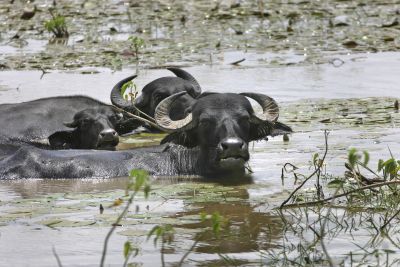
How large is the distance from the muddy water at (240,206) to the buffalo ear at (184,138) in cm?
46

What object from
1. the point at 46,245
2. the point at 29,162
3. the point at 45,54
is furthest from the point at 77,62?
the point at 46,245

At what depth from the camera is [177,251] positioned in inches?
227

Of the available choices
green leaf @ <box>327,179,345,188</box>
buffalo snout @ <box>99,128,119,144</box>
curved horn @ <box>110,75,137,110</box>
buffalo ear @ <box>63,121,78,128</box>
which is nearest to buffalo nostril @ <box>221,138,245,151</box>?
green leaf @ <box>327,179,345,188</box>

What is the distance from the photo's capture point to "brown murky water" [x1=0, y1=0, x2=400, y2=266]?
19.2 feet

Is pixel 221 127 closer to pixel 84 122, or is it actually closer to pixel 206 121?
pixel 206 121

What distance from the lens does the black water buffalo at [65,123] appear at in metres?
9.55

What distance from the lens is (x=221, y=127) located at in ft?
27.0

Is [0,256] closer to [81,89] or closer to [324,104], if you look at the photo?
[324,104]

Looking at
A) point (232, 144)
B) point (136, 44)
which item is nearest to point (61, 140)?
point (232, 144)

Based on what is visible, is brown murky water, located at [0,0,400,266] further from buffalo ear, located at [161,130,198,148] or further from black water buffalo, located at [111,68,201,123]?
buffalo ear, located at [161,130,198,148]

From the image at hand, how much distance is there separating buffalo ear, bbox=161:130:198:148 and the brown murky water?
55 centimetres

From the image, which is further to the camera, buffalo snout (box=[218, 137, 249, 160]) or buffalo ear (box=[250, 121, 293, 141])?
buffalo ear (box=[250, 121, 293, 141])

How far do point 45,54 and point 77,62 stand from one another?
2.39 ft

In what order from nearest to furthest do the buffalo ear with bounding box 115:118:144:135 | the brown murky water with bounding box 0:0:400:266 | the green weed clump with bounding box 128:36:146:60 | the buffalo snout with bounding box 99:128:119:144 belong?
the brown murky water with bounding box 0:0:400:266, the buffalo snout with bounding box 99:128:119:144, the buffalo ear with bounding box 115:118:144:135, the green weed clump with bounding box 128:36:146:60
